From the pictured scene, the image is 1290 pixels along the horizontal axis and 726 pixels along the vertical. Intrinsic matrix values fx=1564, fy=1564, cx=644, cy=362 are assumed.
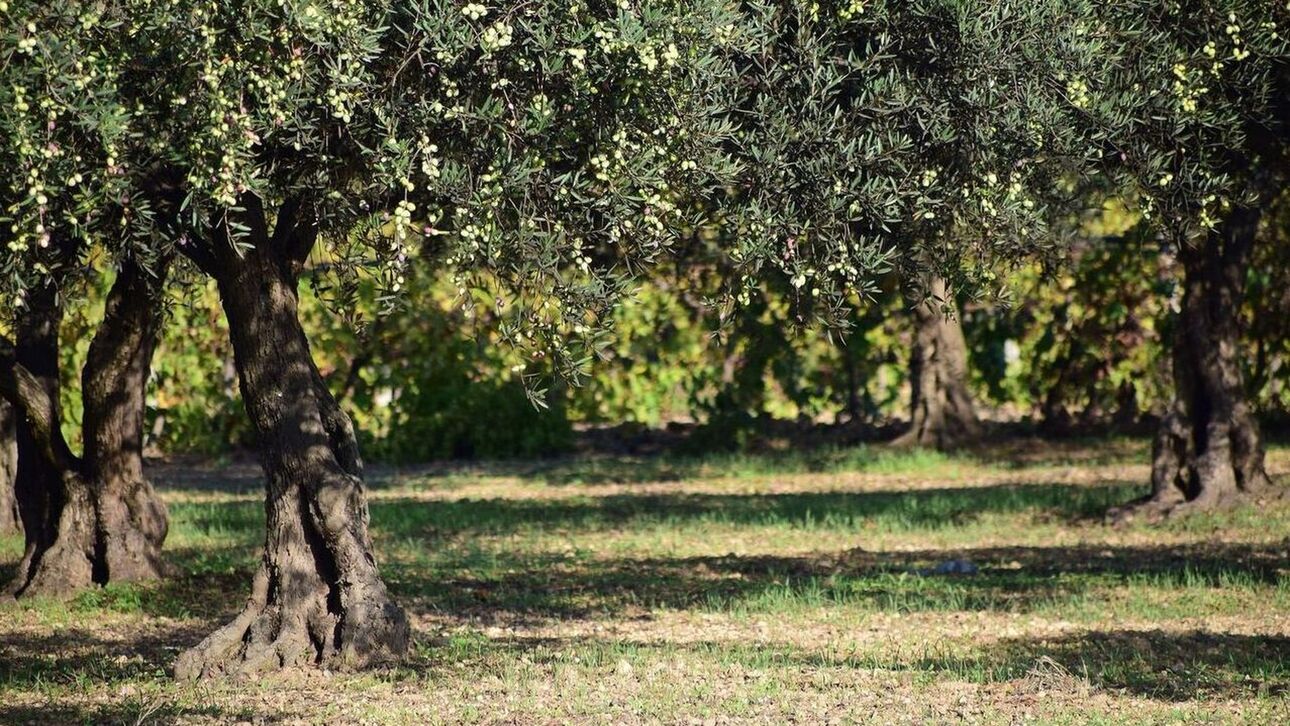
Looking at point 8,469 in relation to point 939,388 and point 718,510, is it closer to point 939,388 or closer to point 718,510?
point 718,510

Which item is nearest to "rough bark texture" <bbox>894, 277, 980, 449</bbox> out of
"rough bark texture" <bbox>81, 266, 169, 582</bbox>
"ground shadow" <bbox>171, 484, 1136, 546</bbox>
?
"ground shadow" <bbox>171, 484, 1136, 546</bbox>

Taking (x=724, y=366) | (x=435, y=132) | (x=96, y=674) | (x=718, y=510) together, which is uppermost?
(x=435, y=132)

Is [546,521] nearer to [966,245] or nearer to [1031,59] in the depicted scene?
[966,245]

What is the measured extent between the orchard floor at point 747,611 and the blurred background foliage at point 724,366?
7.19 ft

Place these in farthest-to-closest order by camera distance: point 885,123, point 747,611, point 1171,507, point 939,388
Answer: point 939,388 < point 1171,507 < point 747,611 < point 885,123

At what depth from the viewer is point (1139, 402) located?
18.4m

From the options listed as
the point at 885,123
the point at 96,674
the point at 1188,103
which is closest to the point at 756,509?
the point at 1188,103

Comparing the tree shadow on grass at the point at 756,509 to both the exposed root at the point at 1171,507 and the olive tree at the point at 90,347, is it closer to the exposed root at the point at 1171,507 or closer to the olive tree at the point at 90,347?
the exposed root at the point at 1171,507

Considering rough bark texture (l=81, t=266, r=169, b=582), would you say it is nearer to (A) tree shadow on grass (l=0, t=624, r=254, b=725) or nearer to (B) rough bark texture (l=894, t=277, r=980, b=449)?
(A) tree shadow on grass (l=0, t=624, r=254, b=725)

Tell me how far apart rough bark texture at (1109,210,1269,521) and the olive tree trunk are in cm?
751

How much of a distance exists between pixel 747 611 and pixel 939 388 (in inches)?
333

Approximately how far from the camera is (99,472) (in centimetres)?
996

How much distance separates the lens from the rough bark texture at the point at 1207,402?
12594 mm

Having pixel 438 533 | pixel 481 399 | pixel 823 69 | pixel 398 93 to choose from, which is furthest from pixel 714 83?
pixel 481 399
